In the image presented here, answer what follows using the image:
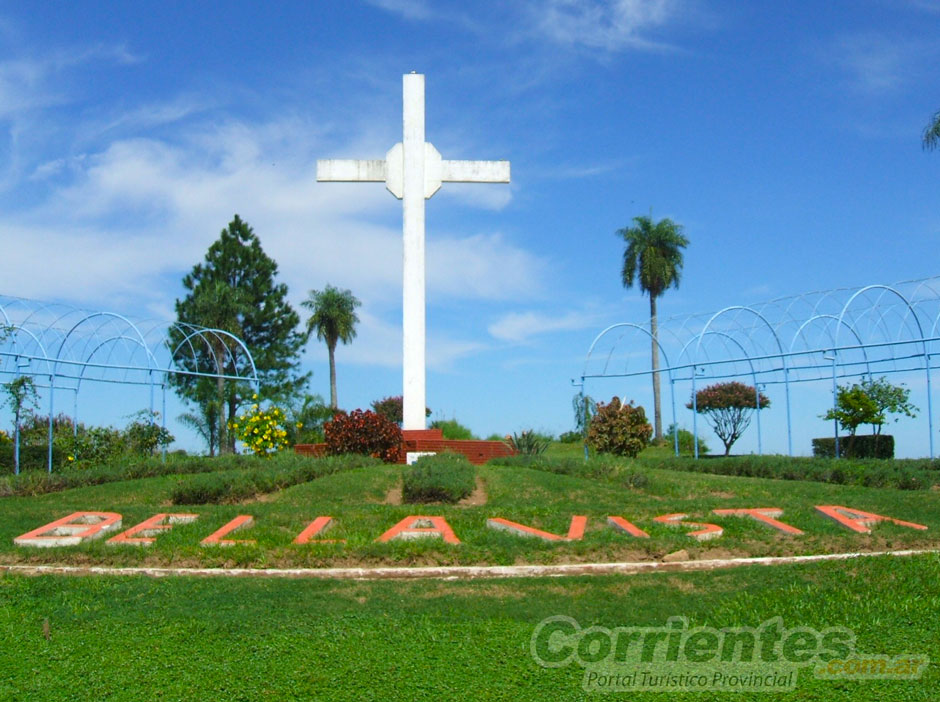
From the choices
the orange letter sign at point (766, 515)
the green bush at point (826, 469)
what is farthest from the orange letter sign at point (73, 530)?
the green bush at point (826, 469)

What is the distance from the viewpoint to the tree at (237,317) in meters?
39.1

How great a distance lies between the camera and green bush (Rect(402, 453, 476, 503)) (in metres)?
13.7

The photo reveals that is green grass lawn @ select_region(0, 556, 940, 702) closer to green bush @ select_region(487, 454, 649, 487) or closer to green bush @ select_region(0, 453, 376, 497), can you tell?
green bush @ select_region(487, 454, 649, 487)

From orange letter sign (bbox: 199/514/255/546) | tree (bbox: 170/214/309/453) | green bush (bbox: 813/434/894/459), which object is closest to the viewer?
orange letter sign (bbox: 199/514/255/546)

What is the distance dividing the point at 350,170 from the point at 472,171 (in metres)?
2.71

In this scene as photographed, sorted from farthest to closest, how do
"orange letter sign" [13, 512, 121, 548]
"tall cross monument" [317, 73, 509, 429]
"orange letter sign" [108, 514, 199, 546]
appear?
"tall cross monument" [317, 73, 509, 429]
"orange letter sign" [13, 512, 121, 548]
"orange letter sign" [108, 514, 199, 546]

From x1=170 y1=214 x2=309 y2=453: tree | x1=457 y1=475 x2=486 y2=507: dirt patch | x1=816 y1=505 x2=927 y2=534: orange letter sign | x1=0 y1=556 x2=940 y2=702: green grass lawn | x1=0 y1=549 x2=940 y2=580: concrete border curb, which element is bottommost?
x1=0 y1=556 x2=940 y2=702: green grass lawn

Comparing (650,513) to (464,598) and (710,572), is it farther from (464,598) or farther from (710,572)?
(464,598)

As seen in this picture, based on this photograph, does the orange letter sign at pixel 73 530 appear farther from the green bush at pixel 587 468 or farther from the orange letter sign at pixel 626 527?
the green bush at pixel 587 468

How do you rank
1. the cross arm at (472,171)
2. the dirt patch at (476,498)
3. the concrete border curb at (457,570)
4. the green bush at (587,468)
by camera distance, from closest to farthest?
the concrete border curb at (457,570), the dirt patch at (476,498), the green bush at (587,468), the cross arm at (472,171)

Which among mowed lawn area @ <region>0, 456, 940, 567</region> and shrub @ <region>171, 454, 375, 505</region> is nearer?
mowed lawn area @ <region>0, 456, 940, 567</region>

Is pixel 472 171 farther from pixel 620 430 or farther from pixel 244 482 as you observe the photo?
pixel 244 482

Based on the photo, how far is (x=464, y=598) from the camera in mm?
7609

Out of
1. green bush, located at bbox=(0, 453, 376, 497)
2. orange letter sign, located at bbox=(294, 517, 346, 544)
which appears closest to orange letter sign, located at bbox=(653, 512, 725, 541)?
orange letter sign, located at bbox=(294, 517, 346, 544)
